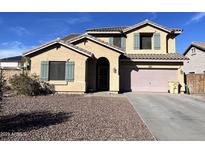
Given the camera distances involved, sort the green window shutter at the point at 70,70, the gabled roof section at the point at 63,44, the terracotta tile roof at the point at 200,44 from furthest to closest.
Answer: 1. the terracotta tile roof at the point at 200,44
2. the green window shutter at the point at 70,70
3. the gabled roof section at the point at 63,44

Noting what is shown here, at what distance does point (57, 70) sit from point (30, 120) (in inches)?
412

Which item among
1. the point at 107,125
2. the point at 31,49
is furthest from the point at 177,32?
the point at 107,125

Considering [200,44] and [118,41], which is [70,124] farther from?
[200,44]

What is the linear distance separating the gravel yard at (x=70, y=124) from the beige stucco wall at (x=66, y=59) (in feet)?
23.0

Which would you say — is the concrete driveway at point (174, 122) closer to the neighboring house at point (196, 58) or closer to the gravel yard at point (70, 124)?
the gravel yard at point (70, 124)

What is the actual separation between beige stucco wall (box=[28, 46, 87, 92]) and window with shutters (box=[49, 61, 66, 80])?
12.9 inches

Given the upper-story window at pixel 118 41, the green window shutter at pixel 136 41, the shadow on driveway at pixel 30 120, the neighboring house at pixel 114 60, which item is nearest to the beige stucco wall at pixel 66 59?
the neighboring house at pixel 114 60

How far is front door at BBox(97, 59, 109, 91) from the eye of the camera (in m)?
22.5

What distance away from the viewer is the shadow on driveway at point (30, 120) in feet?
27.0

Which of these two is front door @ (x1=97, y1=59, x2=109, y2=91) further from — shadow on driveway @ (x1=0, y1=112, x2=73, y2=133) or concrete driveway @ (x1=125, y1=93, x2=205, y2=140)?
shadow on driveway @ (x1=0, y1=112, x2=73, y2=133)

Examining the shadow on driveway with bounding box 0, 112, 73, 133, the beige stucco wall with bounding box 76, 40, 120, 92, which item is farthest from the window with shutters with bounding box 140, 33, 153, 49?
the shadow on driveway with bounding box 0, 112, 73, 133

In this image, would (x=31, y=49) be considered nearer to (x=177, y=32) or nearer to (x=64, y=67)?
(x=64, y=67)

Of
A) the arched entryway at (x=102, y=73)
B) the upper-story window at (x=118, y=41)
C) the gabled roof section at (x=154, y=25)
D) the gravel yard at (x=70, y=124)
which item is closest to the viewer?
the gravel yard at (x=70, y=124)
